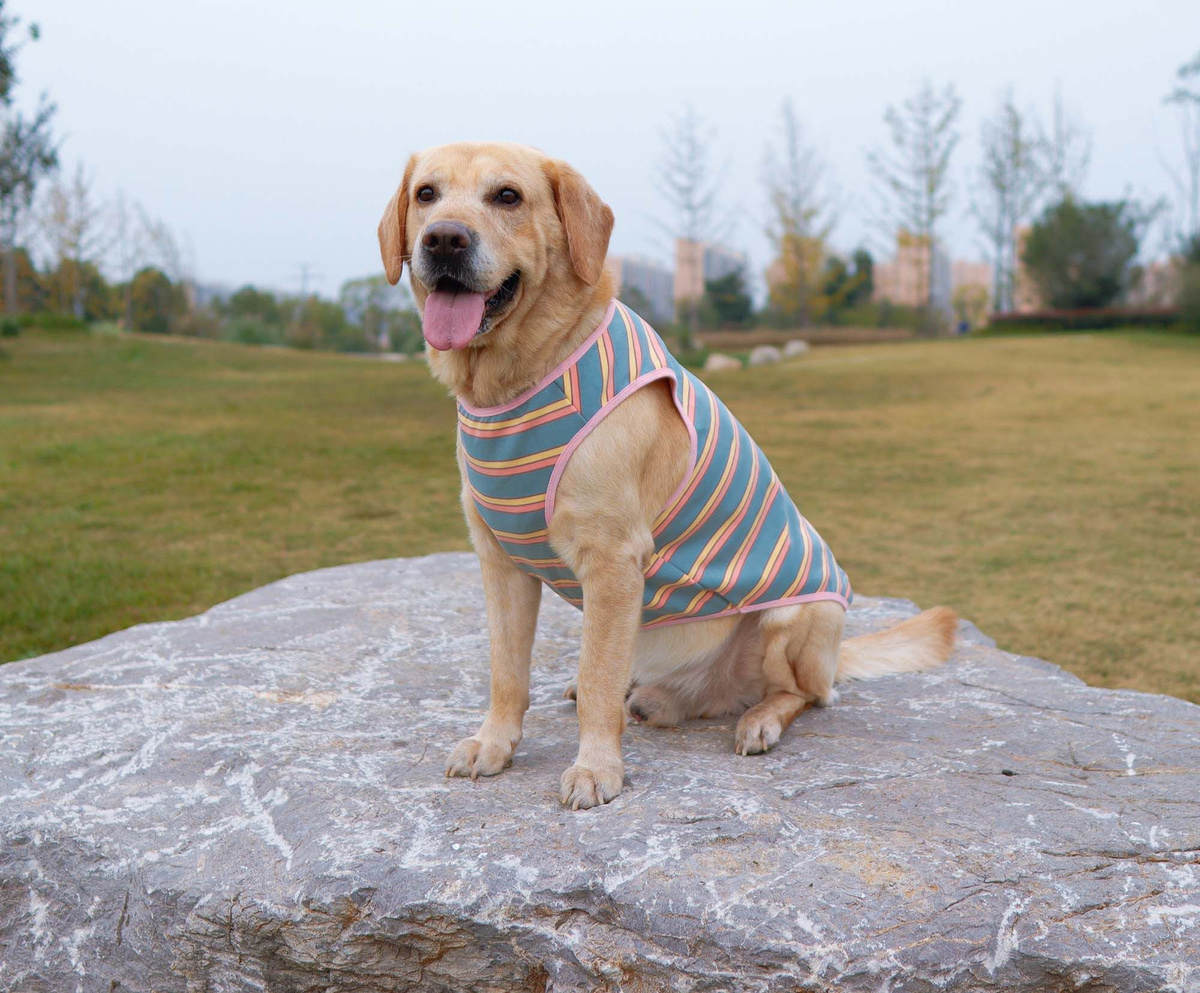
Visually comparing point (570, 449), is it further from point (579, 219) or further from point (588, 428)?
point (579, 219)

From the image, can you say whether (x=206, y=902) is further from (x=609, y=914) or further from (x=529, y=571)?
(x=529, y=571)

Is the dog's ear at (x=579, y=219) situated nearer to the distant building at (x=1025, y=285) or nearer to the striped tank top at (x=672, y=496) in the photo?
the striped tank top at (x=672, y=496)

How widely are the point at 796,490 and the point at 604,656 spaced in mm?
7587

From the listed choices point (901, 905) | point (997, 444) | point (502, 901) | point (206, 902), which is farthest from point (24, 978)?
→ point (997, 444)

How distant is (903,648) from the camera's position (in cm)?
366

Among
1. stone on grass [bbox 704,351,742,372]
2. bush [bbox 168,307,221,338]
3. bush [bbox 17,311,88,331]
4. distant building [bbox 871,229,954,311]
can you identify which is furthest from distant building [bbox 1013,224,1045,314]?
bush [bbox 168,307,221,338]

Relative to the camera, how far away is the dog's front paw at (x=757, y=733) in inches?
110

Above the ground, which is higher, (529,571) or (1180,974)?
(529,571)

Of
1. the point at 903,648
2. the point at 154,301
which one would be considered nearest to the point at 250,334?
the point at 154,301

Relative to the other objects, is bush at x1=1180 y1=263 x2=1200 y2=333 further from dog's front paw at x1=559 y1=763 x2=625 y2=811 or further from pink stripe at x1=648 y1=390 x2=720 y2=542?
dog's front paw at x1=559 y1=763 x2=625 y2=811

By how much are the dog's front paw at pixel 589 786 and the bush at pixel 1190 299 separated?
27.4 meters

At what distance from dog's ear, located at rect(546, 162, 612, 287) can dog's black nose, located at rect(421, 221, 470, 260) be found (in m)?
0.32

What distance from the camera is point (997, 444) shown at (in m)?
11.9

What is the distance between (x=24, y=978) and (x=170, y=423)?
1164 centimetres
